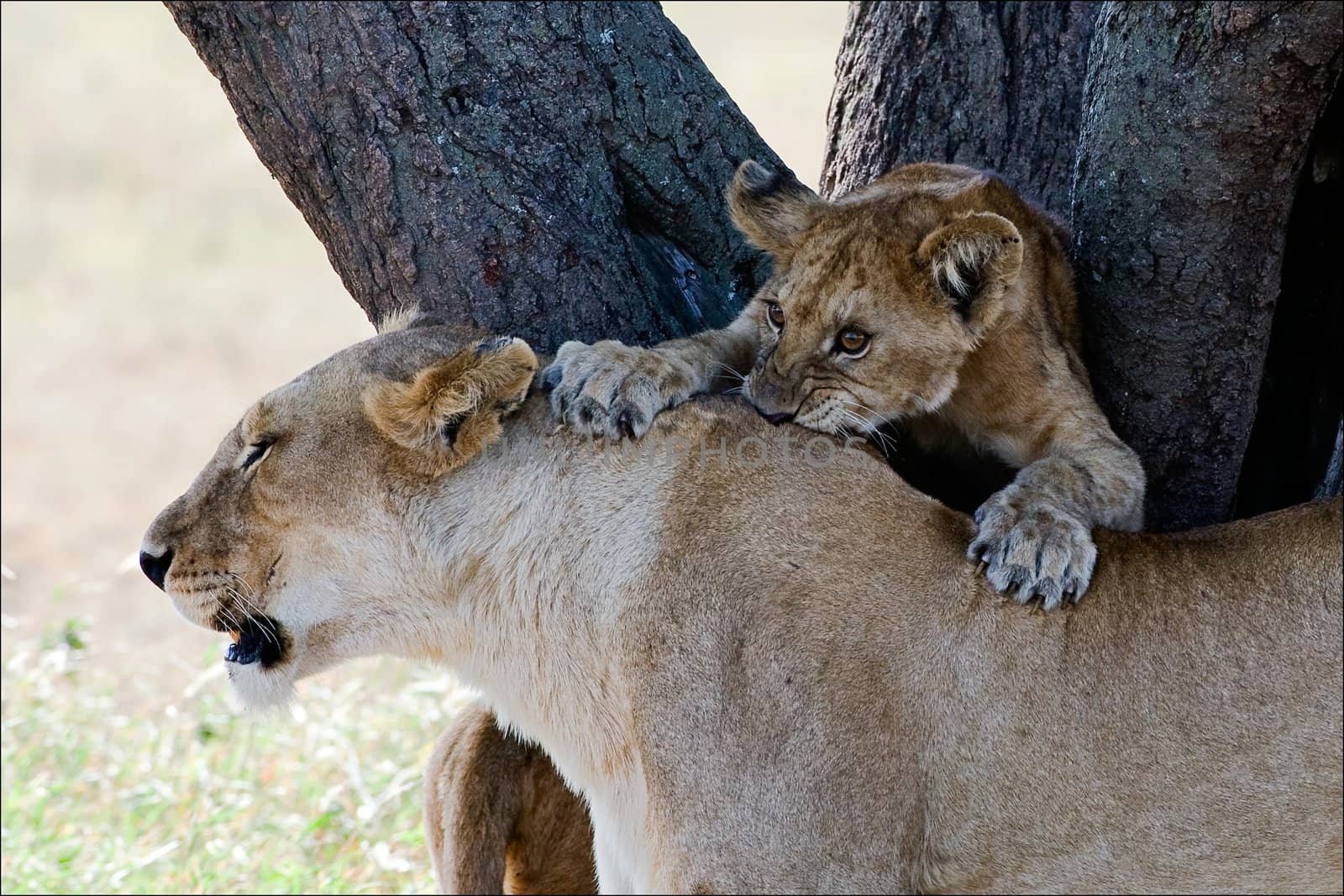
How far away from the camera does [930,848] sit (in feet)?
8.68

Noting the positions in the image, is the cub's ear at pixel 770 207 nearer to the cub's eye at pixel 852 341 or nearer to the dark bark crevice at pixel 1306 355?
the cub's eye at pixel 852 341

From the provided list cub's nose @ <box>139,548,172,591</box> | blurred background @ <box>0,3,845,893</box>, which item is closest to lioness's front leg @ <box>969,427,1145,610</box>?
cub's nose @ <box>139,548,172,591</box>

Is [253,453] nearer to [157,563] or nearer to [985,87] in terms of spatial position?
[157,563]

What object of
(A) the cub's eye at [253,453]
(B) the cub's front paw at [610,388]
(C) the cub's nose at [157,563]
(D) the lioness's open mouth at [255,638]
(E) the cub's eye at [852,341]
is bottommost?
(E) the cub's eye at [852,341]

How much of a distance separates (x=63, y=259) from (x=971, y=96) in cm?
1144

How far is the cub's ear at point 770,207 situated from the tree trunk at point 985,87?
2.63 ft

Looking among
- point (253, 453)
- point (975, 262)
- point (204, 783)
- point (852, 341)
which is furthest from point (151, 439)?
point (975, 262)

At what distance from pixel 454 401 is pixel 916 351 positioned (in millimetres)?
1006

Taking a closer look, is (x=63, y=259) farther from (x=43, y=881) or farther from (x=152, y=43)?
(x=43, y=881)

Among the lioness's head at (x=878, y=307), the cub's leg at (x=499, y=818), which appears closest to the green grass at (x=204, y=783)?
the cub's leg at (x=499, y=818)

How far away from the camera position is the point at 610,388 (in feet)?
9.53

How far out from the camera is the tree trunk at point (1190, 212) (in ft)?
9.28

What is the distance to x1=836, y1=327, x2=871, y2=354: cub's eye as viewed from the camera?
319 centimetres

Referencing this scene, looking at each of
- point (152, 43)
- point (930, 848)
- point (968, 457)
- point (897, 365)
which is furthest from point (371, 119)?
point (152, 43)
